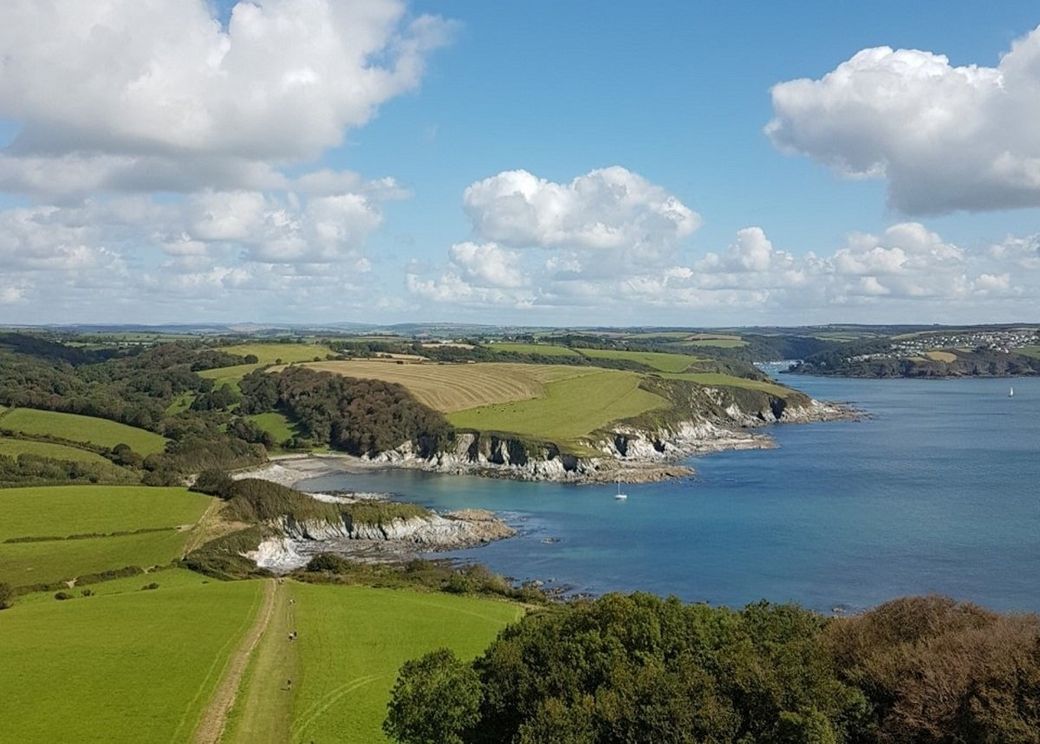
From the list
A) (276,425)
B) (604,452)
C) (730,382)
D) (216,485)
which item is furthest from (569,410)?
(216,485)

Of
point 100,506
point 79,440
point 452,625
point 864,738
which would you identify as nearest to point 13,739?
point 452,625

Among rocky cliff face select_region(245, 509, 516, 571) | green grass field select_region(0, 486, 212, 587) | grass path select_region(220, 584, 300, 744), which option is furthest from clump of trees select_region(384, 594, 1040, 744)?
rocky cliff face select_region(245, 509, 516, 571)

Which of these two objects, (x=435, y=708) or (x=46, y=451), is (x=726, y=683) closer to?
(x=435, y=708)

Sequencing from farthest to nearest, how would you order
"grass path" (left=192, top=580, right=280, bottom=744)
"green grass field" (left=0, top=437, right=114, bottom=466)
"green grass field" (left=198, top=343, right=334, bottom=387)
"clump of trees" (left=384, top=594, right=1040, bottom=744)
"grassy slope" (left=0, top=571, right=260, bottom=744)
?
1. "green grass field" (left=198, top=343, right=334, bottom=387)
2. "green grass field" (left=0, top=437, right=114, bottom=466)
3. "grassy slope" (left=0, top=571, right=260, bottom=744)
4. "grass path" (left=192, top=580, right=280, bottom=744)
5. "clump of trees" (left=384, top=594, right=1040, bottom=744)

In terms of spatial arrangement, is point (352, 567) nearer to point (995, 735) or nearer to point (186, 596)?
point (186, 596)

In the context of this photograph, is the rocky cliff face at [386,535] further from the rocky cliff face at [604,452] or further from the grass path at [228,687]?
the rocky cliff face at [604,452]

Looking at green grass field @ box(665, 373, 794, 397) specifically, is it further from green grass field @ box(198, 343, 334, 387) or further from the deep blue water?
green grass field @ box(198, 343, 334, 387)
